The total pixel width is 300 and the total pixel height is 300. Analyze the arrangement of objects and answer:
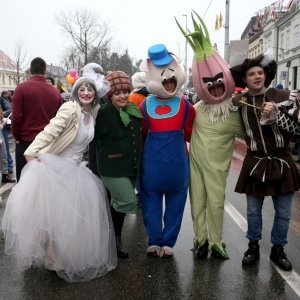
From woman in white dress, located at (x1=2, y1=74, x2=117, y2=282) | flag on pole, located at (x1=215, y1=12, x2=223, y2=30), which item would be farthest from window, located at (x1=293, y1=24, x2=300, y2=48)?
woman in white dress, located at (x1=2, y1=74, x2=117, y2=282)

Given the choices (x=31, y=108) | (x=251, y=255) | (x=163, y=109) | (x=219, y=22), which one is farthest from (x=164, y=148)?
(x=219, y=22)

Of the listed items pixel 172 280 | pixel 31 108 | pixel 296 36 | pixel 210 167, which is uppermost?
pixel 296 36

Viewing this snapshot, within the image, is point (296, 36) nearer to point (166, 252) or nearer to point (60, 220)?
point (166, 252)

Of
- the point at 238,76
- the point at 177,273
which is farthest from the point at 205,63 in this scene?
the point at 177,273

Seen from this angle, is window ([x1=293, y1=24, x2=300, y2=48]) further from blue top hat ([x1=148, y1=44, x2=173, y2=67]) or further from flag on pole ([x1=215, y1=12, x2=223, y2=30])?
blue top hat ([x1=148, y1=44, x2=173, y2=67])

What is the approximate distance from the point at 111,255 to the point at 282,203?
163 cm

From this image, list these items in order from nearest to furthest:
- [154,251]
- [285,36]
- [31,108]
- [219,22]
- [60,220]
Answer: [60,220], [154,251], [31,108], [219,22], [285,36]

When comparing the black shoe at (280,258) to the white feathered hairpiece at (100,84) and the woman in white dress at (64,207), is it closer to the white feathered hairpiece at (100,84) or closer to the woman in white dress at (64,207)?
the woman in white dress at (64,207)

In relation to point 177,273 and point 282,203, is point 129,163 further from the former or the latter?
point 282,203

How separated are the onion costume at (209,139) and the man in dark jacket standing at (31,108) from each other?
7.28 feet

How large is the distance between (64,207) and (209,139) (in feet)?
4.84

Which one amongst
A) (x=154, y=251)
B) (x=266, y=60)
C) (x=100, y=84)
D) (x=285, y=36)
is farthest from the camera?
(x=285, y=36)

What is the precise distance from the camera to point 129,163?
3.67 metres

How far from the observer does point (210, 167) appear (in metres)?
3.71
